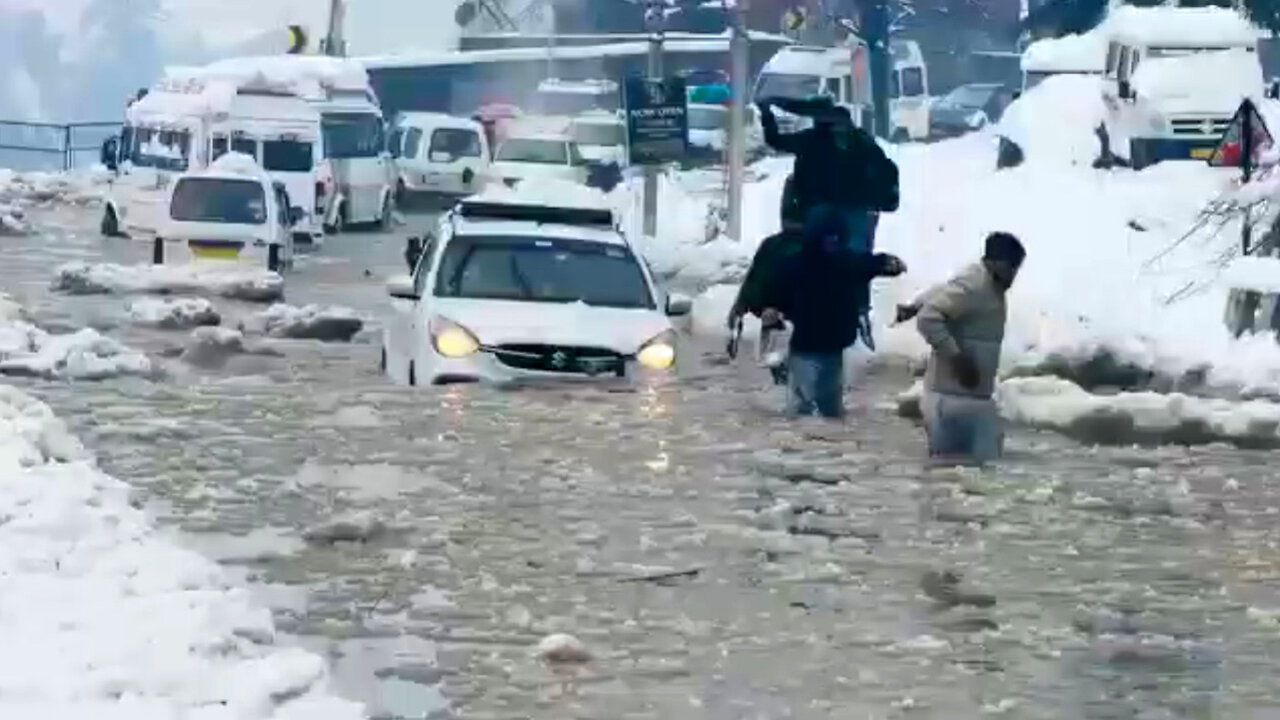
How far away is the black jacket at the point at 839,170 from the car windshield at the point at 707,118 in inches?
1629

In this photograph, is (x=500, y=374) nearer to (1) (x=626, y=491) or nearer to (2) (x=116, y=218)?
(1) (x=626, y=491)

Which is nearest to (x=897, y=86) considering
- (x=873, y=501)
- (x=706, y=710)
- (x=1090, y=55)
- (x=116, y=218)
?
(x=1090, y=55)

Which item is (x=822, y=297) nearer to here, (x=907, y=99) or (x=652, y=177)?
(x=652, y=177)

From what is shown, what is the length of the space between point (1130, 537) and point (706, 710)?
4865 millimetres

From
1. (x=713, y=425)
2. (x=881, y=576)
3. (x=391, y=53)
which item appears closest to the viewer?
(x=881, y=576)

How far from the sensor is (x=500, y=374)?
58.1 ft

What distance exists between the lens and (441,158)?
170 feet

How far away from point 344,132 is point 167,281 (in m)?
14.8

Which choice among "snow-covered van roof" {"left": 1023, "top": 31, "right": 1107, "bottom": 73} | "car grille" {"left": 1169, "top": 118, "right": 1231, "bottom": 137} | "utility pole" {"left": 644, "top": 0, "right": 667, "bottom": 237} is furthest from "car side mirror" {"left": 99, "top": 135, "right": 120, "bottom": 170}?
"car grille" {"left": 1169, "top": 118, "right": 1231, "bottom": 137}

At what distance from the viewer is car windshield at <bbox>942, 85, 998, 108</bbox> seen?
71.4 metres

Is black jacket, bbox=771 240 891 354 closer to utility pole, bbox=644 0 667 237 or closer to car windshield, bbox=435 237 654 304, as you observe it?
car windshield, bbox=435 237 654 304

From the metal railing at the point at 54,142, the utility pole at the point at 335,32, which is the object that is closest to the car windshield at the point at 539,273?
the metal railing at the point at 54,142

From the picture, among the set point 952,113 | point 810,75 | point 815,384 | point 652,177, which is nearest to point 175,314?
point 815,384

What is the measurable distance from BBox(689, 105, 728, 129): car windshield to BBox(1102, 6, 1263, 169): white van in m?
20.7
